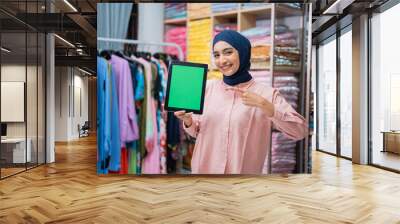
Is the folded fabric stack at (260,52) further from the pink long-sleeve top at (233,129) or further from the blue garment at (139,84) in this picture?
the blue garment at (139,84)

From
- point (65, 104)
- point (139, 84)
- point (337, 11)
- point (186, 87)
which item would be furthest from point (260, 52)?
point (65, 104)

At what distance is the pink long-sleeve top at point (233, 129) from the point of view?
563 cm

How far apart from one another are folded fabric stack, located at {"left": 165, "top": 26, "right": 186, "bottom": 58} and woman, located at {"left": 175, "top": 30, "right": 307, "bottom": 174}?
458 mm

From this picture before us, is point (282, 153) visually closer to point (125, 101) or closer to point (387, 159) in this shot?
point (125, 101)

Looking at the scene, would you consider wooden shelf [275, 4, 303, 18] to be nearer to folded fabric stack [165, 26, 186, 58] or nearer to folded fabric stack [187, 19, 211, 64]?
folded fabric stack [187, 19, 211, 64]

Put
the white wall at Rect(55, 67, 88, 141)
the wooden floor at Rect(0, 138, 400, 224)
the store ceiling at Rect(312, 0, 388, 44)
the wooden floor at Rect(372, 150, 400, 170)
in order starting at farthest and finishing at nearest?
the white wall at Rect(55, 67, 88, 141) < the wooden floor at Rect(372, 150, 400, 170) < the store ceiling at Rect(312, 0, 388, 44) < the wooden floor at Rect(0, 138, 400, 224)

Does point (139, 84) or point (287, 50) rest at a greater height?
point (287, 50)

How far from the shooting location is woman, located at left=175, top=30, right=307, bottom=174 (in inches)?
222

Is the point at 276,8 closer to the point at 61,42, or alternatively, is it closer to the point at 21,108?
the point at 21,108

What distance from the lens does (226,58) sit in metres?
5.66

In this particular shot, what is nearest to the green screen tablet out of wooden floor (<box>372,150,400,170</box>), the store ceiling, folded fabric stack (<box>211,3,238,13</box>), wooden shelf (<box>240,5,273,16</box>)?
folded fabric stack (<box>211,3,238,13</box>)

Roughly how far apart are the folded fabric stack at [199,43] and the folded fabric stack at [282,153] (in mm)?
1530

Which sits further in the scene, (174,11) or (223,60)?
(174,11)

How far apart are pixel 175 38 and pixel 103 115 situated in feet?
5.13
